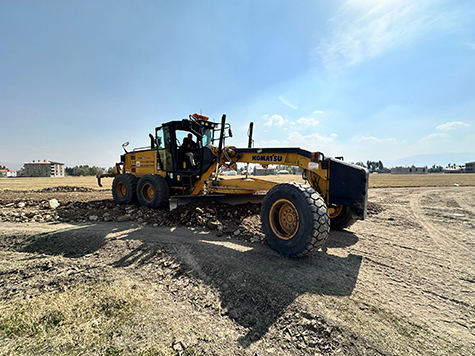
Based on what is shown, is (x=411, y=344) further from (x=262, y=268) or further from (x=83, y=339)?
(x=83, y=339)

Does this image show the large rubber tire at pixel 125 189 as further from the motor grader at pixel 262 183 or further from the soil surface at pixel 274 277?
the soil surface at pixel 274 277

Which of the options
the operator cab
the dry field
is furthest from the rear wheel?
the dry field

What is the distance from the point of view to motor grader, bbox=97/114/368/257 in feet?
12.6

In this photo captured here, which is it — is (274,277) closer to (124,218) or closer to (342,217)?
(342,217)

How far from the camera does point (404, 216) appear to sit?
784 centimetres

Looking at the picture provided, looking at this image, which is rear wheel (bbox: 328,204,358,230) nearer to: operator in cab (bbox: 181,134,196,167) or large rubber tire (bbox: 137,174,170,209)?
operator in cab (bbox: 181,134,196,167)

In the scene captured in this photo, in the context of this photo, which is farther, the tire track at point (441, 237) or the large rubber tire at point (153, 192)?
the large rubber tire at point (153, 192)

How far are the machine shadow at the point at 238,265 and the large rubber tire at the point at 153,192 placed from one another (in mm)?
1984

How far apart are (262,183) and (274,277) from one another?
338cm

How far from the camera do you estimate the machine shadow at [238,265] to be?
9.41 feet

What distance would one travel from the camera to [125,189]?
942 centimetres

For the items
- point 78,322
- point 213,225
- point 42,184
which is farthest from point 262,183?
point 42,184

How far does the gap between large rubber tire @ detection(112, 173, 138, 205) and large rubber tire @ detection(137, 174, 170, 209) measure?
1.98 feet

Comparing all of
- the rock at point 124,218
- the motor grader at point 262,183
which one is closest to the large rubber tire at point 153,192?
the motor grader at point 262,183
